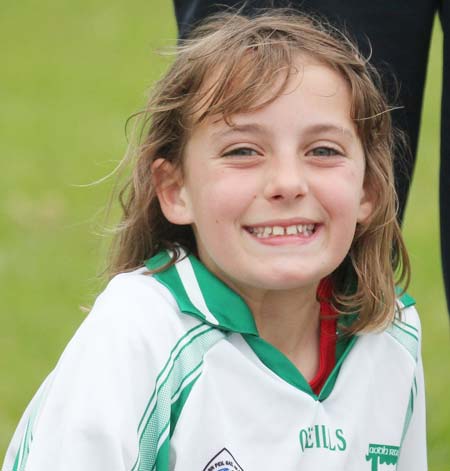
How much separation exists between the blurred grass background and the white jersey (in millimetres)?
762

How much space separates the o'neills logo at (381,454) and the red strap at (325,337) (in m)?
0.18

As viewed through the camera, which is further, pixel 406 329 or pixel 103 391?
pixel 406 329

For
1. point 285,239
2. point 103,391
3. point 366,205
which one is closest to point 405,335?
point 366,205

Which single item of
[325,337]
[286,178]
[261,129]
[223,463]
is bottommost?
[223,463]

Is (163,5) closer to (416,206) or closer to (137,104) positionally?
(137,104)

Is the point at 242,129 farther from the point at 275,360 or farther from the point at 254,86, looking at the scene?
the point at 275,360

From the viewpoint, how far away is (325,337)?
126 inches

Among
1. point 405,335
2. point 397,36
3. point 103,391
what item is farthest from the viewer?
point 397,36

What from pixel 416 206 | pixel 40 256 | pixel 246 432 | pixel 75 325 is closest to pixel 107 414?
pixel 246 432

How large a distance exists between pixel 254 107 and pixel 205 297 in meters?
0.43

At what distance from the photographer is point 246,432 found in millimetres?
2961

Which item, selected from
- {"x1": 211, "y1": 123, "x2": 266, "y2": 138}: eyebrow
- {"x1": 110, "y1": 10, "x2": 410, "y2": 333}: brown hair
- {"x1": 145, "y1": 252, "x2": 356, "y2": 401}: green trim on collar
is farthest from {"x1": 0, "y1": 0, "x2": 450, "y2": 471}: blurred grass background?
{"x1": 211, "y1": 123, "x2": 266, "y2": 138}: eyebrow

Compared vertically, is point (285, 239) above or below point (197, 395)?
above

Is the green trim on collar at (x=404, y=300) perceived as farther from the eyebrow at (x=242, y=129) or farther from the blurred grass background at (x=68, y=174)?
the blurred grass background at (x=68, y=174)
